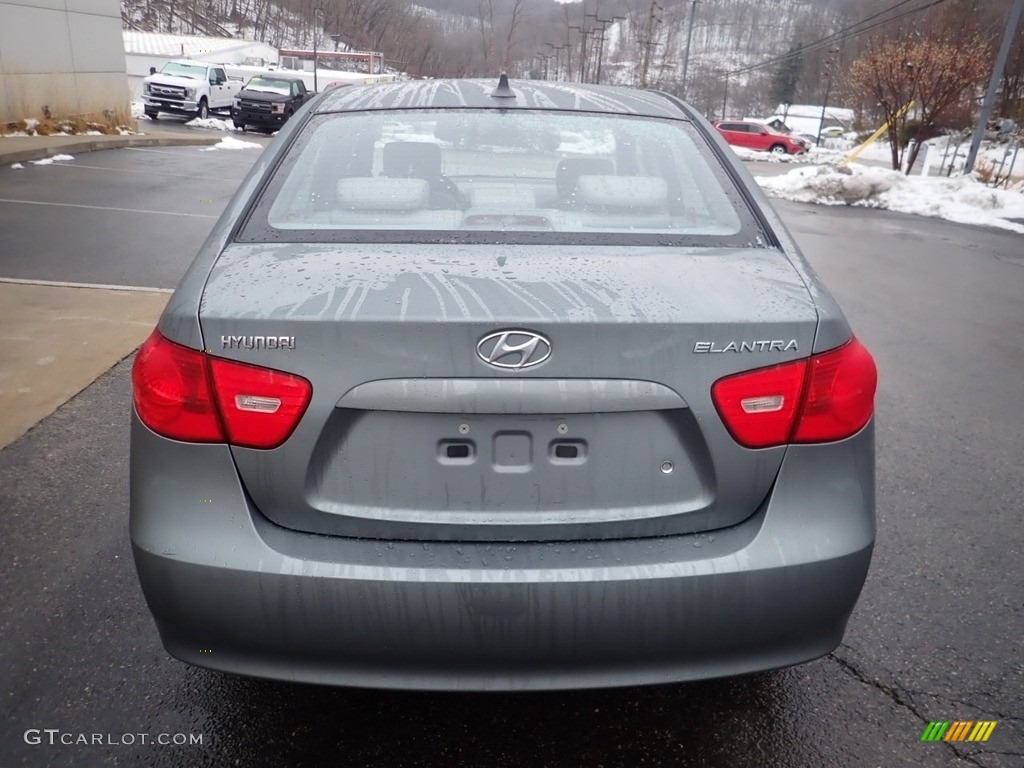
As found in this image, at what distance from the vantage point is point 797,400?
1758mm

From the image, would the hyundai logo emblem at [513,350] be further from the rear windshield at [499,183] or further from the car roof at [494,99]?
the car roof at [494,99]

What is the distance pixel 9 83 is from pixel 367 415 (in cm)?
1773

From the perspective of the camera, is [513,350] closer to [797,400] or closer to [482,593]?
[482,593]

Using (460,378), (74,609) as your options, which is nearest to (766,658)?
(460,378)

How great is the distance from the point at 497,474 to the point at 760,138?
4456 cm

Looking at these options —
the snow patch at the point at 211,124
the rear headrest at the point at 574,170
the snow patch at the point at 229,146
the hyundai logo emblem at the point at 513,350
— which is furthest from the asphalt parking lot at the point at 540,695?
the snow patch at the point at 211,124

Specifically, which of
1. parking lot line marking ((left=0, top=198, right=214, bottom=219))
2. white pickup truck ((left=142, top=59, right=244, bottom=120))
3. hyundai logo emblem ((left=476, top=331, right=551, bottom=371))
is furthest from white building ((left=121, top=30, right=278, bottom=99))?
hyundai logo emblem ((left=476, top=331, right=551, bottom=371))

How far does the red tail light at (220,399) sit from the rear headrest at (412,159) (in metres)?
0.98

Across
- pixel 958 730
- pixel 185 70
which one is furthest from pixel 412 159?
pixel 185 70

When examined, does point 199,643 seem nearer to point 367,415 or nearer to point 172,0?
point 367,415

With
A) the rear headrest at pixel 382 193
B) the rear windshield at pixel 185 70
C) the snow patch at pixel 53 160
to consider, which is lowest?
the snow patch at pixel 53 160

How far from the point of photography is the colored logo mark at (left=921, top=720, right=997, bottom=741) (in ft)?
7.27

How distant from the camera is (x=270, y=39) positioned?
11425 centimetres

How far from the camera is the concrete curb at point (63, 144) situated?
520 inches
